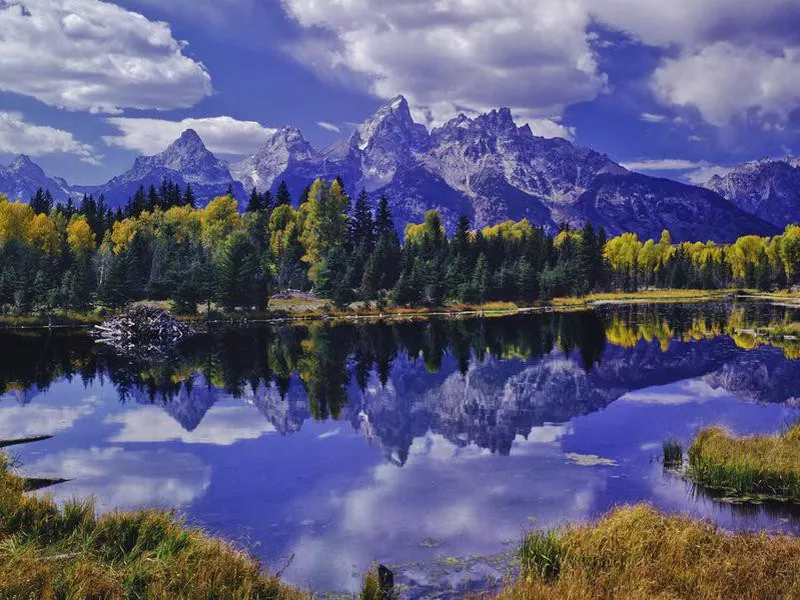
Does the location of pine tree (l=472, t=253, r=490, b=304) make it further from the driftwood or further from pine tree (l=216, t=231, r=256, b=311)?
the driftwood

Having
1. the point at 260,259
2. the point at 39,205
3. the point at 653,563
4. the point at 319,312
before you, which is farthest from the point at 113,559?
the point at 39,205

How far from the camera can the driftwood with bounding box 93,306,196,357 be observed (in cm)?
7319

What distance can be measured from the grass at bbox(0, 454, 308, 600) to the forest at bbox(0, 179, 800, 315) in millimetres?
78477

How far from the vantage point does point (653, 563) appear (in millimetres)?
15297

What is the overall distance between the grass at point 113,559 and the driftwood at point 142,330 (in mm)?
56267

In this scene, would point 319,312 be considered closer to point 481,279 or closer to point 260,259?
point 260,259

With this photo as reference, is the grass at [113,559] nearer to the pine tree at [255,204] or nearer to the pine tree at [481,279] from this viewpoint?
the pine tree at [481,279]

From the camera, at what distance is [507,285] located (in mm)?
130500

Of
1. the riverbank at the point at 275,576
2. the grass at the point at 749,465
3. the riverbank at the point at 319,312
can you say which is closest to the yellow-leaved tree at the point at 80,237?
the riverbank at the point at 319,312

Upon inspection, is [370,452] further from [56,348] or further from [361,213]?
[361,213]

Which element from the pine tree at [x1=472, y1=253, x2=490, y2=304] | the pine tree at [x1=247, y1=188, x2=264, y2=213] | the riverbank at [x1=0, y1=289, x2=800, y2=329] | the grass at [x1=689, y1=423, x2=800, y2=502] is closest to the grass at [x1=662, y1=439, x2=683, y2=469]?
the grass at [x1=689, y1=423, x2=800, y2=502]

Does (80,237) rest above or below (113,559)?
above

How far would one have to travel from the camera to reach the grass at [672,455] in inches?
1048

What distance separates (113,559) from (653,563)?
1196 cm
